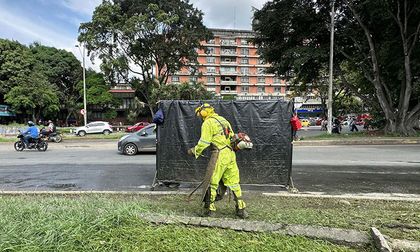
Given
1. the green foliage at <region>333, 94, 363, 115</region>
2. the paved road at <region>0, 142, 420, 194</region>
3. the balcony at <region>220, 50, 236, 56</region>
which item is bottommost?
the paved road at <region>0, 142, 420, 194</region>

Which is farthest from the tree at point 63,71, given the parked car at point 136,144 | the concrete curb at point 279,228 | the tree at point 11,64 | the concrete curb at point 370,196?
the concrete curb at point 279,228

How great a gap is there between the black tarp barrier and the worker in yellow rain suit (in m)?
2.26

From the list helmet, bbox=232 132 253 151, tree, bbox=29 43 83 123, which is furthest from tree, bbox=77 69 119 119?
helmet, bbox=232 132 253 151

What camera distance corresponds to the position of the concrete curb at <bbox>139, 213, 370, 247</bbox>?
3.79 m

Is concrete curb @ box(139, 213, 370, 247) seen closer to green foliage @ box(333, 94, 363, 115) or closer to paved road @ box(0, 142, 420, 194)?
paved road @ box(0, 142, 420, 194)

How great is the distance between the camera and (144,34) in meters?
38.7

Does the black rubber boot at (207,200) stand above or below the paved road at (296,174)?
above

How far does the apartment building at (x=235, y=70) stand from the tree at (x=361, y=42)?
2434 inches

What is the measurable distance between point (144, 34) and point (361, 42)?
23.3 meters

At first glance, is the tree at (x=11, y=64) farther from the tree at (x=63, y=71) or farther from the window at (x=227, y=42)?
the window at (x=227, y=42)

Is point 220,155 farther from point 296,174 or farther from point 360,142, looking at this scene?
point 360,142

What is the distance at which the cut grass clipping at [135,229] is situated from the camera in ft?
12.1

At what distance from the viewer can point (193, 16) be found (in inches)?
1619

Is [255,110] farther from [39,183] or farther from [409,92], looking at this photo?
[409,92]
